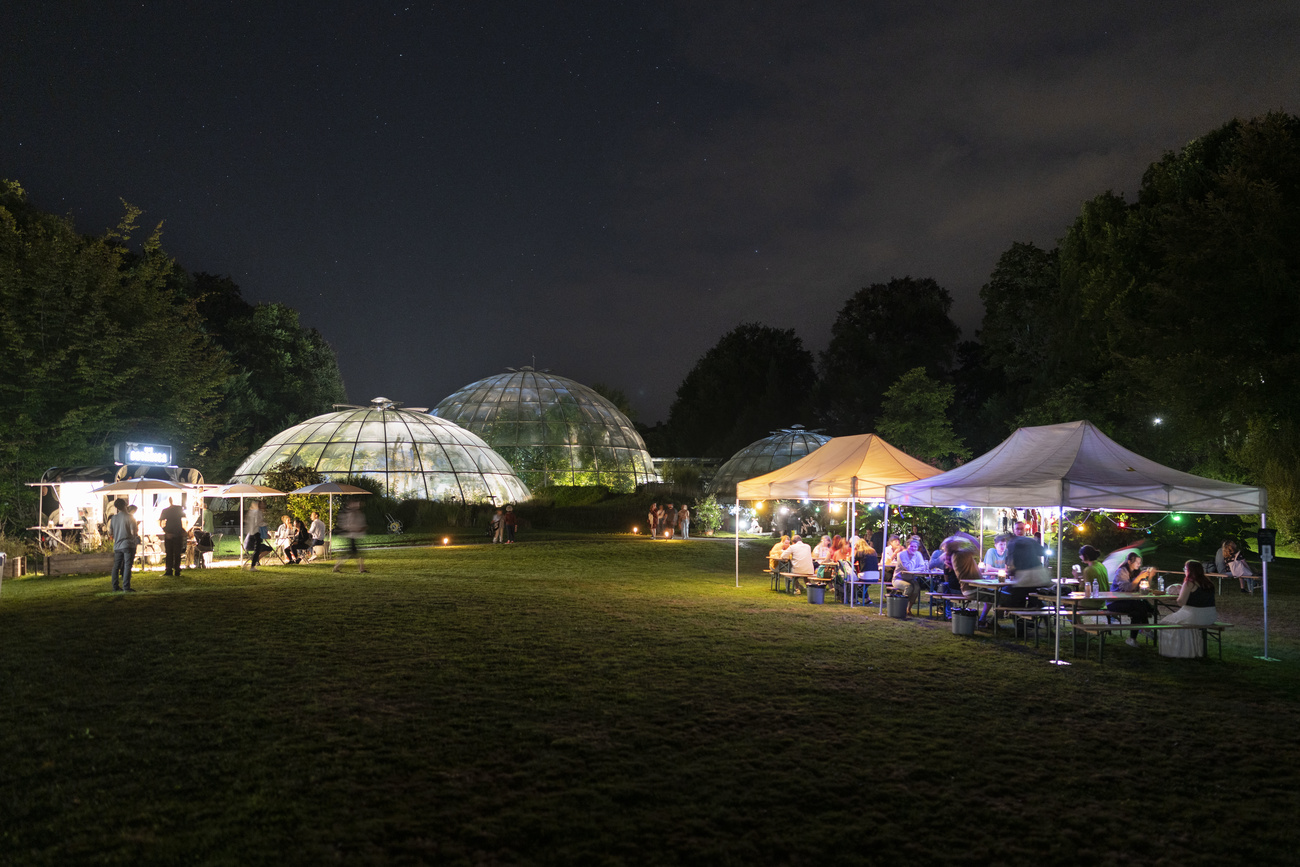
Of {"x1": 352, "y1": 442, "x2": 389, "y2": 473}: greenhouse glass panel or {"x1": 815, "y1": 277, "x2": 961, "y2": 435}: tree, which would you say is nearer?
{"x1": 352, "y1": 442, "x2": 389, "y2": 473}: greenhouse glass panel

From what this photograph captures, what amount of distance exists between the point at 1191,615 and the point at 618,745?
797cm

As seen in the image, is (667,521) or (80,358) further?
(667,521)

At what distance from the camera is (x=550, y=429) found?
45.5m

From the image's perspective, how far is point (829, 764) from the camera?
5.61 metres

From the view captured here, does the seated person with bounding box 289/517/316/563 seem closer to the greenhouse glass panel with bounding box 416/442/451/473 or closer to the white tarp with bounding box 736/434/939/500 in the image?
the white tarp with bounding box 736/434/939/500

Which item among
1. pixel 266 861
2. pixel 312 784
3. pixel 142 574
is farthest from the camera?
pixel 142 574

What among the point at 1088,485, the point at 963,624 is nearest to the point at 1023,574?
the point at 963,624

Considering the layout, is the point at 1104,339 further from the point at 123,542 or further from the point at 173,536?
the point at 123,542

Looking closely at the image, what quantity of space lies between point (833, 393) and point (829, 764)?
6049 centimetres

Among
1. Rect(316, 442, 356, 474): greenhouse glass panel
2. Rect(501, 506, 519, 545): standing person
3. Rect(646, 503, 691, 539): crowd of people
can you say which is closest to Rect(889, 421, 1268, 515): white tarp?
Rect(501, 506, 519, 545): standing person

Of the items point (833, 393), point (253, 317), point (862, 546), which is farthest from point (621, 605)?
point (833, 393)

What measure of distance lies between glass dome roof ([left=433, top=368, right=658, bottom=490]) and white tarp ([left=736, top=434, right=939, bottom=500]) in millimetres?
27301

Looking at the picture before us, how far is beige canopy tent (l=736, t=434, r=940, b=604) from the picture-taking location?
15.2 meters

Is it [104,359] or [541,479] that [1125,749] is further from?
[541,479]
